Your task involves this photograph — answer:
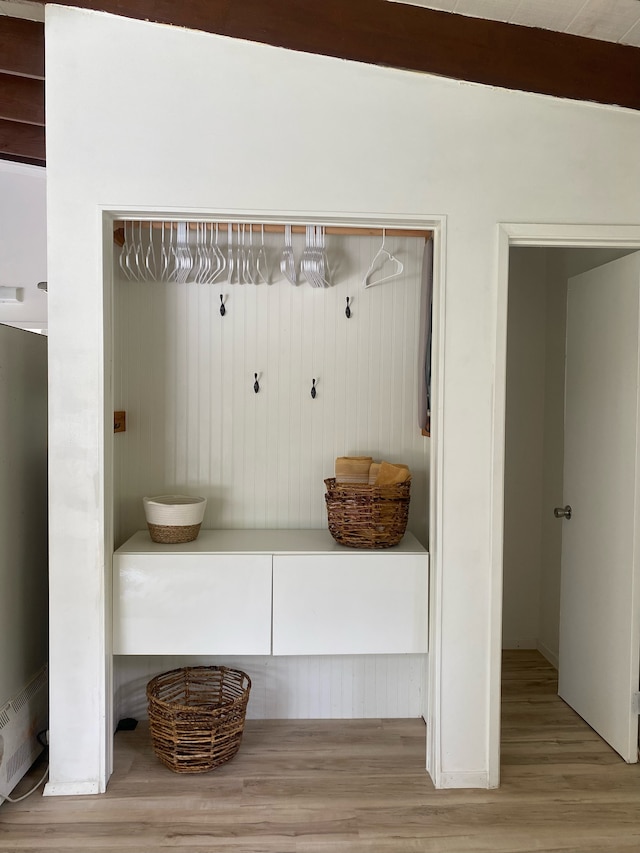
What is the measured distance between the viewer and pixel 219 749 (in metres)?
2.82

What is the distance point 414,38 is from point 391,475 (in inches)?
64.6

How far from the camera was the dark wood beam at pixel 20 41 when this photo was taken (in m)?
2.93

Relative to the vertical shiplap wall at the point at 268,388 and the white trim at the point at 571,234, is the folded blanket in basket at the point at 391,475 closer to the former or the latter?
the vertical shiplap wall at the point at 268,388

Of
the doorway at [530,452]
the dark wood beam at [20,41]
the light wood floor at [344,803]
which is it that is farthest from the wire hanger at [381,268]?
the light wood floor at [344,803]

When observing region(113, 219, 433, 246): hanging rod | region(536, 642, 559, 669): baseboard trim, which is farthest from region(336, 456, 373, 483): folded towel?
region(536, 642, 559, 669): baseboard trim

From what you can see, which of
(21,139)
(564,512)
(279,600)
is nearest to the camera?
(279,600)

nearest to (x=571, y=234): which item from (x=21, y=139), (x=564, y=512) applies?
(x=564, y=512)

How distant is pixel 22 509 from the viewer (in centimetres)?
293

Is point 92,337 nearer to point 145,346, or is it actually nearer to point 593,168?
point 145,346

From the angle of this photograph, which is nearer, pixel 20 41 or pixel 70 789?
pixel 70 789

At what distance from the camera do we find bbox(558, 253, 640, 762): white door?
2.90 m

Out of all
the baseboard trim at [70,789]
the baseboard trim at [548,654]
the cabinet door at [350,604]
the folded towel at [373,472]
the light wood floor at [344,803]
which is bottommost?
the light wood floor at [344,803]

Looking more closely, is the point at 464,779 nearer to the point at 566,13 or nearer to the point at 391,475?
the point at 391,475

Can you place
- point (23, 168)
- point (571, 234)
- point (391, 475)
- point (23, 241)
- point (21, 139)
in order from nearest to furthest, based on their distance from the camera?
point (571, 234), point (391, 475), point (21, 139), point (23, 168), point (23, 241)
